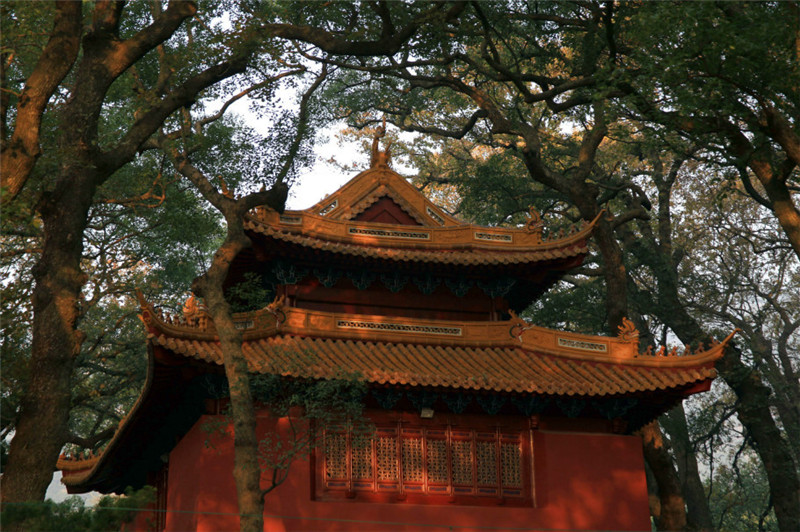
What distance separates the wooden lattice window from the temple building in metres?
0.02

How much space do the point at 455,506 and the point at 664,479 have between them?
6.14 metres

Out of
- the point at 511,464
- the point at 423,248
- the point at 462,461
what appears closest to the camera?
the point at 462,461

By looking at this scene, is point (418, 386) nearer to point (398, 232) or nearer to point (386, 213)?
point (398, 232)

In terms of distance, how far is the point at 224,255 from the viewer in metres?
12.9

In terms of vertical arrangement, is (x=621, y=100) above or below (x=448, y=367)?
above

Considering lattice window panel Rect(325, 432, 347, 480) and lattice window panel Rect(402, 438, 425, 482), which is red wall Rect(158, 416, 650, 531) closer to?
lattice window panel Rect(325, 432, 347, 480)

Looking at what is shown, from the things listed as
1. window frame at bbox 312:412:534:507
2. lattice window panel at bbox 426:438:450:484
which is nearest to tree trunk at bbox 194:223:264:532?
window frame at bbox 312:412:534:507

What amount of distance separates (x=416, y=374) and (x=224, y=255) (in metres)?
3.91

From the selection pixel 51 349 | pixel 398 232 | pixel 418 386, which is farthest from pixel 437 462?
pixel 51 349

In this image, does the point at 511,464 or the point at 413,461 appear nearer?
the point at 413,461

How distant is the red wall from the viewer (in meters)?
14.6

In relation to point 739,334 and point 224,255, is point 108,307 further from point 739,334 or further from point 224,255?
point 739,334

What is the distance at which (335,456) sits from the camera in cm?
1533

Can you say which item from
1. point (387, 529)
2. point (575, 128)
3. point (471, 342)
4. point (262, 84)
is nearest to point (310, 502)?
point (387, 529)
